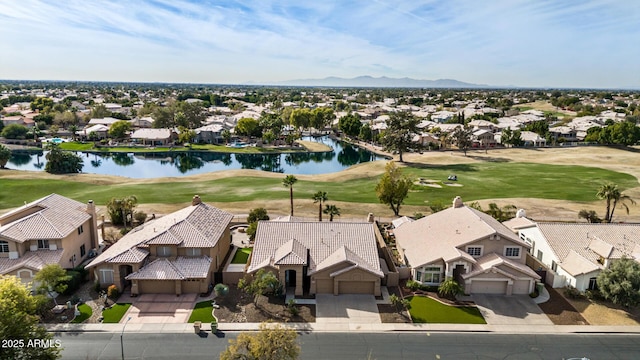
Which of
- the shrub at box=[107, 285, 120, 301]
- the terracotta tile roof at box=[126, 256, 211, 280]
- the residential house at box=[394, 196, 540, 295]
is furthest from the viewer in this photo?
the residential house at box=[394, 196, 540, 295]

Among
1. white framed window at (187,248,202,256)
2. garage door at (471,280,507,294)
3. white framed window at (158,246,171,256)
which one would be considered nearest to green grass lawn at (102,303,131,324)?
white framed window at (158,246,171,256)

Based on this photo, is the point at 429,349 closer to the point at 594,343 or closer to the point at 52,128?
the point at 594,343

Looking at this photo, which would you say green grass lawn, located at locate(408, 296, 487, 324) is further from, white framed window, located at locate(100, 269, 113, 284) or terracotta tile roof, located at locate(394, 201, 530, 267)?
white framed window, located at locate(100, 269, 113, 284)

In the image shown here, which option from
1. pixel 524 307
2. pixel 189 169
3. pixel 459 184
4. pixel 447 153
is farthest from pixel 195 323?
pixel 447 153

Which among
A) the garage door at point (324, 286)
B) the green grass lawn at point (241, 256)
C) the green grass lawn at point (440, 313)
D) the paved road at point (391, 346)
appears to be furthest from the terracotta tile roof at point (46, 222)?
the green grass lawn at point (440, 313)

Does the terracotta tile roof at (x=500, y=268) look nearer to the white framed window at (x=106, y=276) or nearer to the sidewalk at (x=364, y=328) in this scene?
the sidewalk at (x=364, y=328)

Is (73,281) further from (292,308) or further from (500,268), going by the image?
(500,268)

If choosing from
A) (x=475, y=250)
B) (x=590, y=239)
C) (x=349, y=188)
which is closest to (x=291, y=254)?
(x=475, y=250)
